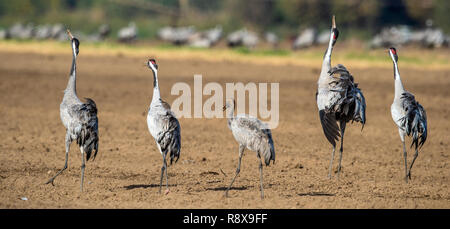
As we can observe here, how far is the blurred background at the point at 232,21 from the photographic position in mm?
44500

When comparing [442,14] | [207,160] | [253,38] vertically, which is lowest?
[207,160]

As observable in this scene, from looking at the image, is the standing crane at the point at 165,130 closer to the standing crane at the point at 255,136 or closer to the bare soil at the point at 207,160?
the bare soil at the point at 207,160

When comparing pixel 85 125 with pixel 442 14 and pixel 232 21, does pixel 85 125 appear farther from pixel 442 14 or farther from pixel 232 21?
pixel 442 14

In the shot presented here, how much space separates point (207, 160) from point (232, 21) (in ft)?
148

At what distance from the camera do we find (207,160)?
10664mm

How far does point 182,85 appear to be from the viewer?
66.8ft

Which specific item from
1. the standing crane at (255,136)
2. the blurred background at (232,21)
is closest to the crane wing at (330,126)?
the standing crane at (255,136)

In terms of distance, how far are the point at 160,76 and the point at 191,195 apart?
14.5 m

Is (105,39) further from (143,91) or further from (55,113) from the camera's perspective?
(55,113)

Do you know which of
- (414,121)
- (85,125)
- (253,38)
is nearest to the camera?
(85,125)

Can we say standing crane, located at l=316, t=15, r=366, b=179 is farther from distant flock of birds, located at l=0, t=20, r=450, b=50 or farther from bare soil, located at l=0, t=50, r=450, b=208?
distant flock of birds, located at l=0, t=20, r=450, b=50

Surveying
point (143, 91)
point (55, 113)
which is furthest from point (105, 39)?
point (55, 113)

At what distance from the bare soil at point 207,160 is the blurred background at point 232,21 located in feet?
79.4

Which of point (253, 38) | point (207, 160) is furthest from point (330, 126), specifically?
point (253, 38)
